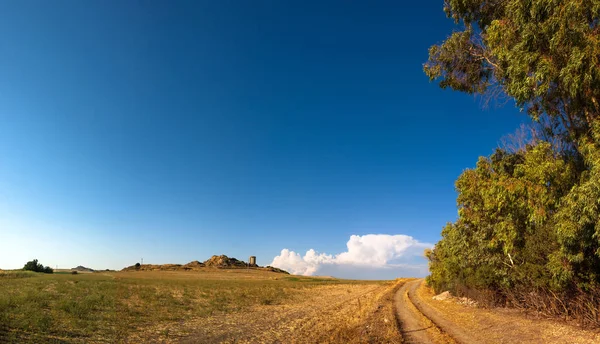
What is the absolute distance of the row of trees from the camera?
11539 mm

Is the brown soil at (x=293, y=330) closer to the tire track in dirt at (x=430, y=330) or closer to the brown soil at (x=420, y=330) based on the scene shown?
the brown soil at (x=420, y=330)

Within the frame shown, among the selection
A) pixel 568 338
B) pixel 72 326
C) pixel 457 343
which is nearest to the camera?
pixel 568 338

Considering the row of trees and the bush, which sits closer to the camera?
the row of trees

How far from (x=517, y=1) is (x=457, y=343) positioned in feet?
52.1

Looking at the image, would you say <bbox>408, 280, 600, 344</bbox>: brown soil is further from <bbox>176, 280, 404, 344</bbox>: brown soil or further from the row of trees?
<bbox>176, 280, 404, 344</bbox>: brown soil

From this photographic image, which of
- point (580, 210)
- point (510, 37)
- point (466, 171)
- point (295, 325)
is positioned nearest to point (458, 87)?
point (466, 171)

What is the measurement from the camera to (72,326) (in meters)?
18.8

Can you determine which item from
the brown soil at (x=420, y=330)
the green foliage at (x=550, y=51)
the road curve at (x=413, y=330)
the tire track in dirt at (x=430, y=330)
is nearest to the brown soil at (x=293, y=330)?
the road curve at (x=413, y=330)

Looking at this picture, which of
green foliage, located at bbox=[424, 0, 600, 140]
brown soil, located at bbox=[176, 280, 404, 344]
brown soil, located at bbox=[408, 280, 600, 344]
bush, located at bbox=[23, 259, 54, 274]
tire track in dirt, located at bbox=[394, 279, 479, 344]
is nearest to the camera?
green foliage, located at bbox=[424, 0, 600, 140]

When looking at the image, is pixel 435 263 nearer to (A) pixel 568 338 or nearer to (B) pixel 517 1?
(A) pixel 568 338

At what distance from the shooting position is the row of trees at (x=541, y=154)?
11539 mm

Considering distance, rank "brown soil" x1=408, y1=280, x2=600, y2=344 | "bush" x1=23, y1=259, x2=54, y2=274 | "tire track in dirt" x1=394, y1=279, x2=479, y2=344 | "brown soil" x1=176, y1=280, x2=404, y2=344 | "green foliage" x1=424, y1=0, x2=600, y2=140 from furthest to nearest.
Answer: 1. "bush" x1=23, y1=259, x2=54, y2=274
2. "brown soil" x1=176, y1=280, x2=404, y2=344
3. "tire track in dirt" x1=394, y1=279, x2=479, y2=344
4. "brown soil" x1=408, y1=280, x2=600, y2=344
5. "green foliage" x1=424, y1=0, x2=600, y2=140

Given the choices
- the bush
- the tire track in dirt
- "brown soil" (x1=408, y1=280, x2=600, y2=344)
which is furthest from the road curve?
the bush

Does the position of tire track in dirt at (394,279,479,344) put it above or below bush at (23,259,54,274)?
below
